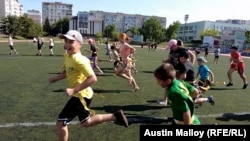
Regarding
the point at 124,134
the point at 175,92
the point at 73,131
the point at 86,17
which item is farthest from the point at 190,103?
the point at 86,17

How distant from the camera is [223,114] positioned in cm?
688

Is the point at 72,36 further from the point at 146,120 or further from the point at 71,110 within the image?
the point at 146,120

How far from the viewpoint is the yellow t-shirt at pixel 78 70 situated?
150 inches

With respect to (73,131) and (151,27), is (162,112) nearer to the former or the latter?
(73,131)

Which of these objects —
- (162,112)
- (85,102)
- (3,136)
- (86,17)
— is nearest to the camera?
(85,102)

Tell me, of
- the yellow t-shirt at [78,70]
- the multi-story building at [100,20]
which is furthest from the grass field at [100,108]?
the multi-story building at [100,20]

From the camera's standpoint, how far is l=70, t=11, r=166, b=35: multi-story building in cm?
17852

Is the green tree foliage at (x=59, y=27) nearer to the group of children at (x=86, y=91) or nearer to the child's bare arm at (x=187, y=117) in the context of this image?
the group of children at (x=86, y=91)

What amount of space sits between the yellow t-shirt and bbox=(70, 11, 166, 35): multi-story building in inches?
6722

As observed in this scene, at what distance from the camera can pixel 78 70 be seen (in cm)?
389

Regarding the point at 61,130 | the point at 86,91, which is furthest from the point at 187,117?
the point at 61,130

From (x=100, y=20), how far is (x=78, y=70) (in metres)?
179

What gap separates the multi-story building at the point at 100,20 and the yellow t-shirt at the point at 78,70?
560 ft

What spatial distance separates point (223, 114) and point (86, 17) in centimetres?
18002
